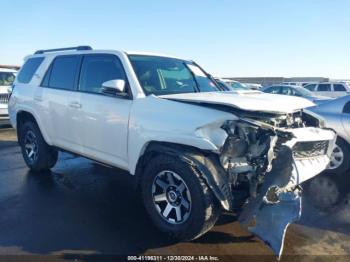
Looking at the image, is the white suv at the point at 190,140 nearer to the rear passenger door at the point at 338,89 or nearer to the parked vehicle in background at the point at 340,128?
the parked vehicle in background at the point at 340,128

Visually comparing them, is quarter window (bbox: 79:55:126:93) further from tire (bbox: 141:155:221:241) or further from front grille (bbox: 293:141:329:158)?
front grille (bbox: 293:141:329:158)

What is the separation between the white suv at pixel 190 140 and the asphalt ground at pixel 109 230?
334mm

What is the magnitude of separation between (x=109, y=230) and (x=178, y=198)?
92 centimetres

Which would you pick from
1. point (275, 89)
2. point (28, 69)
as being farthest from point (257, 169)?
point (275, 89)

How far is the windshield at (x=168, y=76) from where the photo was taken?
14.6ft

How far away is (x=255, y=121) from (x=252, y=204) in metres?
0.81

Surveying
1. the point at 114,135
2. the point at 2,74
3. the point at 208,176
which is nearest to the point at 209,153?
the point at 208,176

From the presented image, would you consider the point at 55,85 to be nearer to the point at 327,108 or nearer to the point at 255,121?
the point at 255,121

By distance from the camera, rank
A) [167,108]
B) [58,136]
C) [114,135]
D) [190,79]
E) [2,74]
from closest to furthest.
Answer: [167,108] < [114,135] < [190,79] < [58,136] < [2,74]

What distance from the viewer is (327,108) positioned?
21.6 feet

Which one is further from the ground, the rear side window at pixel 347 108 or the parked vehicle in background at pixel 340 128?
the rear side window at pixel 347 108

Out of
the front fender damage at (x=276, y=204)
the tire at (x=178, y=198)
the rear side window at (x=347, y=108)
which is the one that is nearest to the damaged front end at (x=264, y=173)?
the front fender damage at (x=276, y=204)

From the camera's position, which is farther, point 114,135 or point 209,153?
point 114,135

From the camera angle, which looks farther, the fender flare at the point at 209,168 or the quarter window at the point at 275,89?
the quarter window at the point at 275,89
